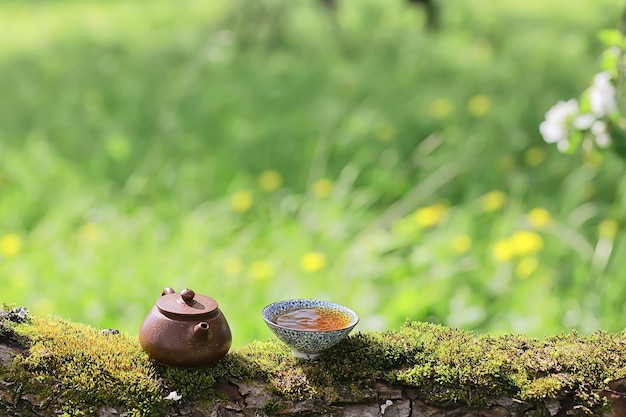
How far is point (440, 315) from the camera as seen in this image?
2928 millimetres

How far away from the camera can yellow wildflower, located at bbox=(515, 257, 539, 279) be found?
3.11m

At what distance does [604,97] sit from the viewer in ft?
7.38

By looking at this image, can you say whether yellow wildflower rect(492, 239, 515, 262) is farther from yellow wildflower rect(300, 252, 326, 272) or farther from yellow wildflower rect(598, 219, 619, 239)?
yellow wildflower rect(300, 252, 326, 272)

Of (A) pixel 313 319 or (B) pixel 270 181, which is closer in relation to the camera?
(A) pixel 313 319

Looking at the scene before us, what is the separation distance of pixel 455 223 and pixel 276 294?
37.5 inches

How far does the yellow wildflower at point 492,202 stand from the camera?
351 centimetres

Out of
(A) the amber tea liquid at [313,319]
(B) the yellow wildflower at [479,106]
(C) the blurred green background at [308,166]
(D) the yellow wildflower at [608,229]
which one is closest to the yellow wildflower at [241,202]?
(C) the blurred green background at [308,166]

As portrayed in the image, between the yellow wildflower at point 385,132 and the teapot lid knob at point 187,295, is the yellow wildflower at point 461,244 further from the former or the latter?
the teapot lid knob at point 187,295

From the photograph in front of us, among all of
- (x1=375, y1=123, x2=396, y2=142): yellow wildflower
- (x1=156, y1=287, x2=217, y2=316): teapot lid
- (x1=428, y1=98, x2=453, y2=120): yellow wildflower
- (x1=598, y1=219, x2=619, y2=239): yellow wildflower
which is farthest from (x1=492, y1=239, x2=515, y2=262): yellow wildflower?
(x1=156, y1=287, x2=217, y2=316): teapot lid

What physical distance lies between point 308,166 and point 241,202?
57cm

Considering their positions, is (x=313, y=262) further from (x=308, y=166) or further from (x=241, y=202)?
(x=308, y=166)

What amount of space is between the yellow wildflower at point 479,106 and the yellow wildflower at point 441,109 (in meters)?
0.12

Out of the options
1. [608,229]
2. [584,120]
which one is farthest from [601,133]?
[608,229]

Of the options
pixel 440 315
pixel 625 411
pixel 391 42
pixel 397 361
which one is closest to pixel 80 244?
pixel 440 315
